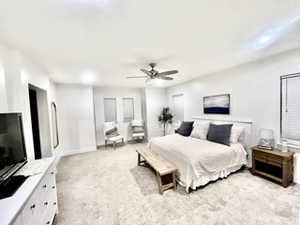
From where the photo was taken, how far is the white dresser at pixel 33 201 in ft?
3.34

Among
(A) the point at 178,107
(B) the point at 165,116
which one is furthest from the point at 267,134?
(B) the point at 165,116

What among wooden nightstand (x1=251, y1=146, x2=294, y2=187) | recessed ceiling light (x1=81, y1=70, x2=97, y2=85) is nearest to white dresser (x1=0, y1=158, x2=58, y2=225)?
recessed ceiling light (x1=81, y1=70, x2=97, y2=85)

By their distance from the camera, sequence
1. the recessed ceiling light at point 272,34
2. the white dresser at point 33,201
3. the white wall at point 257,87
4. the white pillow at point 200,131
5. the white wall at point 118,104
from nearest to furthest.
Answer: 1. the white dresser at point 33,201
2. the recessed ceiling light at point 272,34
3. the white wall at point 257,87
4. the white pillow at point 200,131
5. the white wall at point 118,104

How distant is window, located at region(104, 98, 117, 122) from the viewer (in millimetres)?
5668

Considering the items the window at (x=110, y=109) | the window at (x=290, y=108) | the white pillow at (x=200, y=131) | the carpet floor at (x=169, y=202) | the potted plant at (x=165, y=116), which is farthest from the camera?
the potted plant at (x=165, y=116)

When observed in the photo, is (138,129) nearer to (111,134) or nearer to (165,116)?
(111,134)

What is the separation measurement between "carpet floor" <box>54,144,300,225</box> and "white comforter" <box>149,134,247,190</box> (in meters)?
0.17

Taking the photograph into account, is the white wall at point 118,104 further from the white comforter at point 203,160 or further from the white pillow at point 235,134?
the white pillow at point 235,134

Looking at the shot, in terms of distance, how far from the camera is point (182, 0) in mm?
1229

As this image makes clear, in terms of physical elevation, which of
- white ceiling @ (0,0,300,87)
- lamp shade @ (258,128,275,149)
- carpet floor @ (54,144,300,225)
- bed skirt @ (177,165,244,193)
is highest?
white ceiling @ (0,0,300,87)

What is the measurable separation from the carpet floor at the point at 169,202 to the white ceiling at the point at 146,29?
2357 mm

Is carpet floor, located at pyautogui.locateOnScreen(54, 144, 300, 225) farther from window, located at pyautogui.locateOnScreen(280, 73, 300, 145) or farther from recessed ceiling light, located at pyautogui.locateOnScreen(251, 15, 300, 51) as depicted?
recessed ceiling light, located at pyautogui.locateOnScreen(251, 15, 300, 51)

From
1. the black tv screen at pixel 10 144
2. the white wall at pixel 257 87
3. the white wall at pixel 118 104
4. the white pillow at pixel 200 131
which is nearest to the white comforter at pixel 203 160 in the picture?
the white pillow at pixel 200 131

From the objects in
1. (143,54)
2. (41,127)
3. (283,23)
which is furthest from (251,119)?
(41,127)
